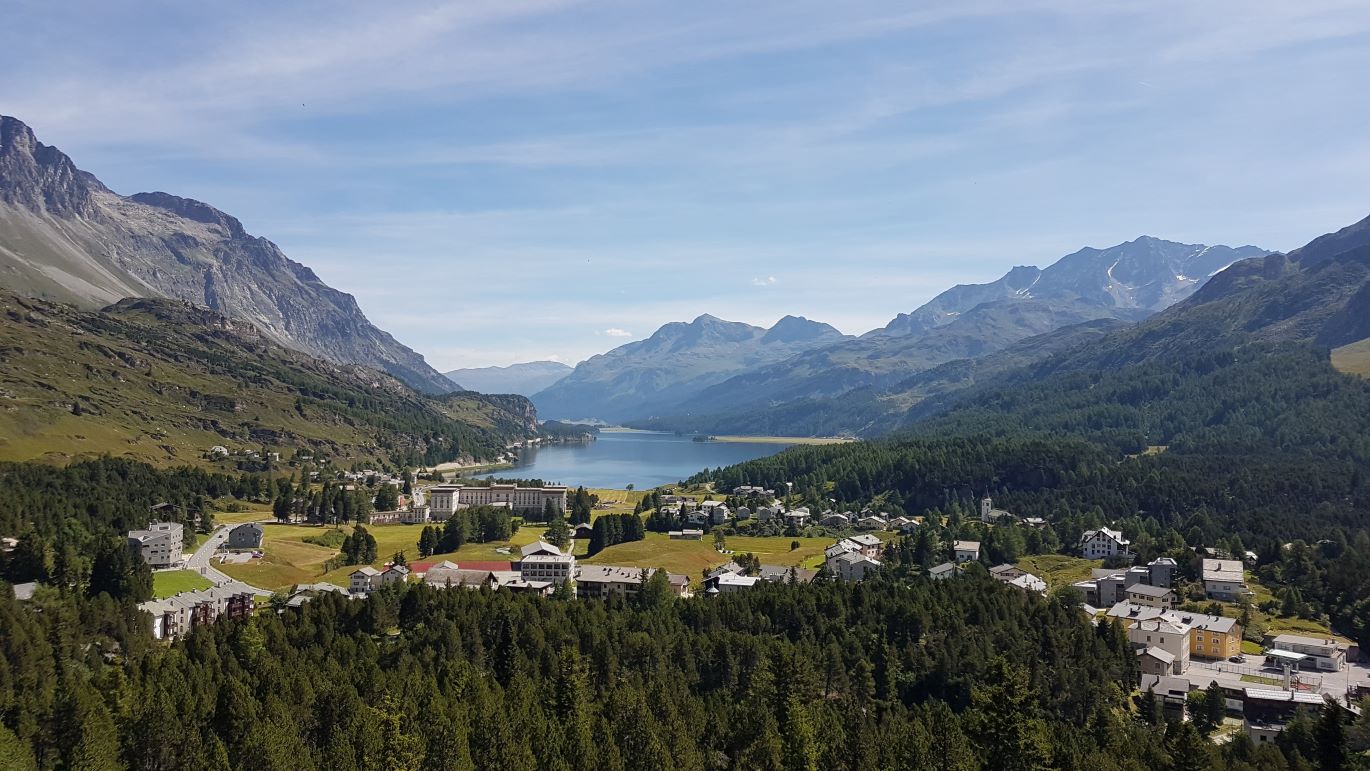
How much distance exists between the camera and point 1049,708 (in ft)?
187

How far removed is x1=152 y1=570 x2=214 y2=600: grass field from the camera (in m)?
82.4

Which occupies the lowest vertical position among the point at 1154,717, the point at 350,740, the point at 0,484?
the point at 1154,717

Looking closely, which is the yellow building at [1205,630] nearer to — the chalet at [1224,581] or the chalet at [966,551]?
the chalet at [1224,581]

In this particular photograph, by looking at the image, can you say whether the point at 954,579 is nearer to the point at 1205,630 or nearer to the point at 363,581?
the point at 1205,630

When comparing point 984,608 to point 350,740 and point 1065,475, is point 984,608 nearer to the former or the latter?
point 350,740

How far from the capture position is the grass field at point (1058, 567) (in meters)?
95.9

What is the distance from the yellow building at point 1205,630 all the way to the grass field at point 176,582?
74.5 meters

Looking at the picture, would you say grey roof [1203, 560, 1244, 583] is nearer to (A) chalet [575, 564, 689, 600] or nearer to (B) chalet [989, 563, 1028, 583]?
(B) chalet [989, 563, 1028, 583]

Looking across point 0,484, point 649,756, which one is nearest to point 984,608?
point 649,756

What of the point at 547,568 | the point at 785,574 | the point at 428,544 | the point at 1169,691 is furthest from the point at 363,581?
the point at 1169,691

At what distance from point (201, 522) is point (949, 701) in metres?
92.4

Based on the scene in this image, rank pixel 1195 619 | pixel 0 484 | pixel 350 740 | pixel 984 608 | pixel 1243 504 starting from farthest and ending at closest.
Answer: pixel 1243 504, pixel 0 484, pixel 1195 619, pixel 984 608, pixel 350 740

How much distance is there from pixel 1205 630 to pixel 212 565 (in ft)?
288

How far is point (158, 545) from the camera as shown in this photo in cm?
9481
